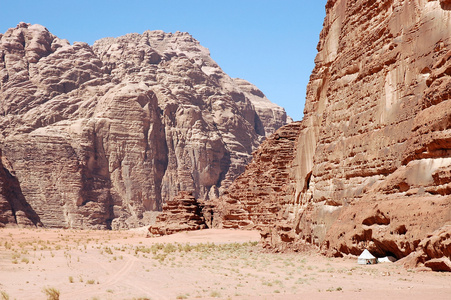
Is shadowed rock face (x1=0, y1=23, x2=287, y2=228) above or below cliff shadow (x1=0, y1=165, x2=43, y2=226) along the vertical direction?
above

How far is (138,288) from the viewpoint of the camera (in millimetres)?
17328

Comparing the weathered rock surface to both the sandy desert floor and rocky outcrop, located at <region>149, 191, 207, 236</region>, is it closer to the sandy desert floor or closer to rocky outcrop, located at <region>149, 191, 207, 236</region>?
rocky outcrop, located at <region>149, 191, 207, 236</region>

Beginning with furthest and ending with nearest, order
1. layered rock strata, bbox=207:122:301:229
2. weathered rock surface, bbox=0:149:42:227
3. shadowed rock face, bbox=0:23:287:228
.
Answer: shadowed rock face, bbox=0:23:287:228, weathered rock surface, bbox=0:149:42:227, layered rock strata, bbox=207:122:301:229

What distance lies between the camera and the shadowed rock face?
315 feet

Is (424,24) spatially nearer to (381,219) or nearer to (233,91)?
(381,219)

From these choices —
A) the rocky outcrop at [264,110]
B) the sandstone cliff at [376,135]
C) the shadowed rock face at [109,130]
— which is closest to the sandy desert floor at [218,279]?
the sandstone cliff at [376,135]

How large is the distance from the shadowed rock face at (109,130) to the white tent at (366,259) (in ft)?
222

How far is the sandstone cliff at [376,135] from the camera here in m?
16.7

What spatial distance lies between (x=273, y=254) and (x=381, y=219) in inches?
398

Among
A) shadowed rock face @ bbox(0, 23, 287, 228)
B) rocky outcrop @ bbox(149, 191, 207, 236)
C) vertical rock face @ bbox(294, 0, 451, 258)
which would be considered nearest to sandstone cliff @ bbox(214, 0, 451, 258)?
vertical rock face @ bbox(294, 0, 451, 258)

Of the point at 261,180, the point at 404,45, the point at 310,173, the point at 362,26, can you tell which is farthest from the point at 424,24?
the point at 261,180

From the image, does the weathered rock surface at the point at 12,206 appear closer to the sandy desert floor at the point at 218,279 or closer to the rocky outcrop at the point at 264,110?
the sandy desert floor at the point at 218,279

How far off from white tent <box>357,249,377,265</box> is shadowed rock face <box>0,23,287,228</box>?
67779mm

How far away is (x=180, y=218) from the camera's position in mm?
56562
